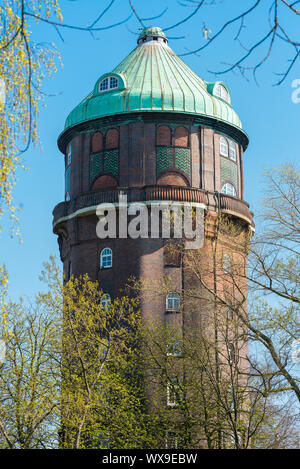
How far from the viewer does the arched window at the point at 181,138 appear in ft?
134

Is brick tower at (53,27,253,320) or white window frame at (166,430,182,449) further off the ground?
brick tower at (53,27,253,320)

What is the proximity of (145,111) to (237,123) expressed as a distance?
5.77 metres

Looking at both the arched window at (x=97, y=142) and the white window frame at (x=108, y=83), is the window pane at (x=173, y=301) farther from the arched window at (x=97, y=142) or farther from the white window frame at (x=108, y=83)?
the white window frame at (x=108, y=83)

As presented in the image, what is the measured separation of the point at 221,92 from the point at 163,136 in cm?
556

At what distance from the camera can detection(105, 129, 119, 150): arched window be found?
4103 centimetres

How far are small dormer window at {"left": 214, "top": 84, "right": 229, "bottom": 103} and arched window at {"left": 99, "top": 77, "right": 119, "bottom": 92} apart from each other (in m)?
5.42

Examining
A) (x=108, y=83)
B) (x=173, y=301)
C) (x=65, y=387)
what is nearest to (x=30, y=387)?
(x=65, y=387)

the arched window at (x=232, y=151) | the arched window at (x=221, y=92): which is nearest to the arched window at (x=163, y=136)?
the arched window at (x=232, y=151)

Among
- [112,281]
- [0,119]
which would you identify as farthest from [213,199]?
[0,119]

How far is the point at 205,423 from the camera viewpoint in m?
29.9

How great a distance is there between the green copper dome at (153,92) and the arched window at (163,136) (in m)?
0.91

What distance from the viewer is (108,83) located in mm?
43250

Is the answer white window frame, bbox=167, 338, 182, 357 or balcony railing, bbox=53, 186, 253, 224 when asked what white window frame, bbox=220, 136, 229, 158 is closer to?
balcony railing, bbox=53, 186, 253, 224

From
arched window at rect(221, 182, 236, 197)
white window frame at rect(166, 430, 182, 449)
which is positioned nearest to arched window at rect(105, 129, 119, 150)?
arched window at rect(221, 182, 236, 197)
